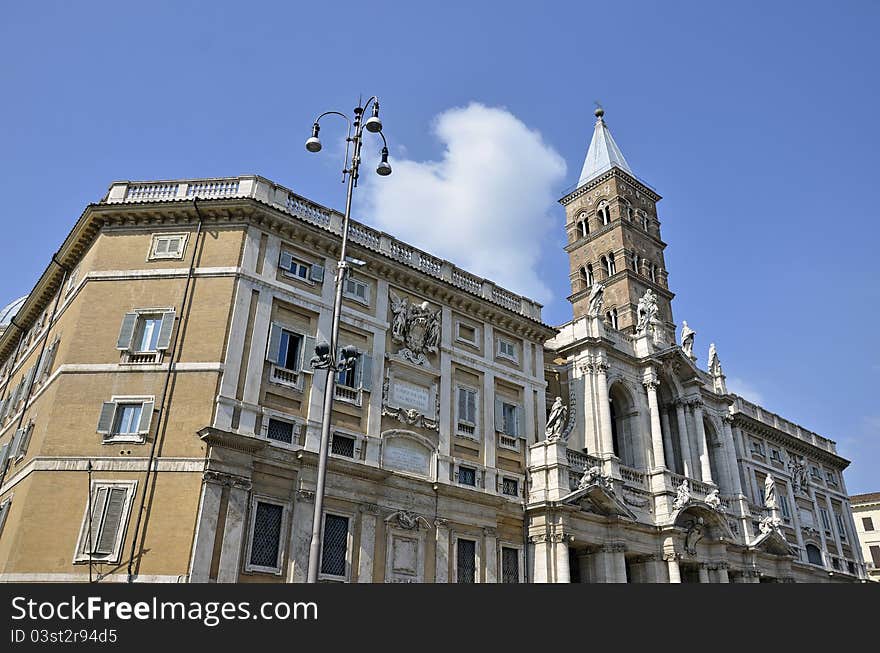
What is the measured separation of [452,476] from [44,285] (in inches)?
733

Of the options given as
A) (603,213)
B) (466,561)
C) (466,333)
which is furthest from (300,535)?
(603,213)

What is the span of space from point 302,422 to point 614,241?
3547cm

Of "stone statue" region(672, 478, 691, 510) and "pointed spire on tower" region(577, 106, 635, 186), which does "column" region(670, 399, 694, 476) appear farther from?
"pointed spire on tower" region(577, 106, 635, 186)

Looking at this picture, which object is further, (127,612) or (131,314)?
(131,314)

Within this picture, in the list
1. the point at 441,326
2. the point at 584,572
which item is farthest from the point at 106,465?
the point at 584,572

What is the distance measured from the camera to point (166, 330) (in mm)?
23031

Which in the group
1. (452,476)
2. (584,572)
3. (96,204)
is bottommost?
(584,572)

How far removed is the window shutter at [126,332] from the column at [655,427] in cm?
2387

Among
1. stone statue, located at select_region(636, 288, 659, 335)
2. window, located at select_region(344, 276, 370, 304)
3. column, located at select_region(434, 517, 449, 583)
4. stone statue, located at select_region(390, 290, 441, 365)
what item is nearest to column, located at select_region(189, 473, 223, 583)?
column, located at select_region(434, 517, 449, 583)

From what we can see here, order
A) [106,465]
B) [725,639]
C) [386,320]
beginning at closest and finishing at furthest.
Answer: [725,639] < [106,465] < [386,320]

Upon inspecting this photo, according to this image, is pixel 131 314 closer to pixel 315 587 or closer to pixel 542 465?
pixel 315 587

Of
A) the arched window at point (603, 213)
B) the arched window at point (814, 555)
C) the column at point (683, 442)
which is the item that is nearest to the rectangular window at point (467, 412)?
the column at point (683, 442)

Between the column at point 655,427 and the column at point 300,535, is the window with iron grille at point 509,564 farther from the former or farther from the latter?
the column at point 655,427

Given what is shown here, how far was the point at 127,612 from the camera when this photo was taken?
11.9 m
